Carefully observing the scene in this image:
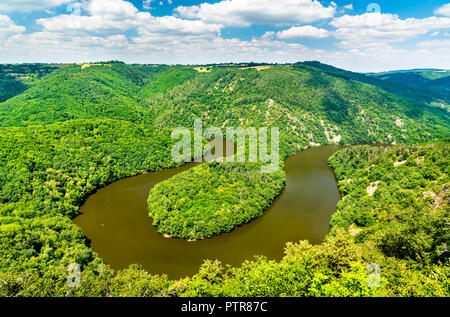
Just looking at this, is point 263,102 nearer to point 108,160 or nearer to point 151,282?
point 108,160

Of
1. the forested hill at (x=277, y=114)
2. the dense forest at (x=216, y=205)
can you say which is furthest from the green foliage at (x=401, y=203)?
the forested hill at (x=277, y=114)

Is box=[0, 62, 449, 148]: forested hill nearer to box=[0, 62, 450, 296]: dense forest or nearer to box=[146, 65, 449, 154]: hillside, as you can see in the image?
box=[146, 65, 449, 154]: hillside

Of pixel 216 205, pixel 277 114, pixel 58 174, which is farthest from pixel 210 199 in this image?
pixel 277 114

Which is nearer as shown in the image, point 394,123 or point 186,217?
point 186,217

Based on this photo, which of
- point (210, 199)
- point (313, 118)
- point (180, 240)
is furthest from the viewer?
point (313, 118)

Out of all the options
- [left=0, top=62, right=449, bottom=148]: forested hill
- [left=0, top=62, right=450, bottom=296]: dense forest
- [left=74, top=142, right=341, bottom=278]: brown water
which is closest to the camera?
[left=0, top=62, right=450, bottom=296]: dense forest

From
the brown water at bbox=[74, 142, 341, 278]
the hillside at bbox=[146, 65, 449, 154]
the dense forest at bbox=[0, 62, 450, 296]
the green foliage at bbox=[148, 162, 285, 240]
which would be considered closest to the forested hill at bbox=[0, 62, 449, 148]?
the hillside at bbox=[146, 65, 449, 154]

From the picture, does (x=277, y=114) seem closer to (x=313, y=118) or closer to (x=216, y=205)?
(x=313, y=118)
